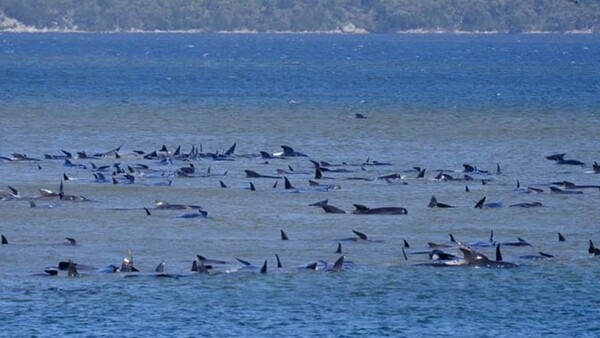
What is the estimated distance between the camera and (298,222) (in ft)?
94.2

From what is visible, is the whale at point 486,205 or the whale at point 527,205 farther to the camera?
the whale at point 527,205

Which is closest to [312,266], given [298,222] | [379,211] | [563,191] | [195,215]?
[298,222]

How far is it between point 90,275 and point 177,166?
15.6m

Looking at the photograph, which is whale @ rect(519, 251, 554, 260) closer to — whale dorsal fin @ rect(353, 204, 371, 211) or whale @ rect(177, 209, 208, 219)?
whale dorsal fin @ rect(353, 204, 371, 211)

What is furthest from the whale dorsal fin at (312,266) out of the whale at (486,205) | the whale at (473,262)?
the whale at (486,205)

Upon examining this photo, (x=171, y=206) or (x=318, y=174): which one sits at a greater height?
(x=318, y=174)

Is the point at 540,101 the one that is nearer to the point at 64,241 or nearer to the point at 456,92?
the point at 456,92

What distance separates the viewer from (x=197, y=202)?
3169 centimetres

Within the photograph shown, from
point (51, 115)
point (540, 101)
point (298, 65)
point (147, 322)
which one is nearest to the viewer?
point (147, 322)

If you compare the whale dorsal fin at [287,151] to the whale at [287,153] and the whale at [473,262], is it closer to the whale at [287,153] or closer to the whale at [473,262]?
the whale at [287,153]

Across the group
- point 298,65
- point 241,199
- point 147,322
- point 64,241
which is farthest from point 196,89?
point 147,322

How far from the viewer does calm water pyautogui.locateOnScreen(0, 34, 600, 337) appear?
20.4 meters

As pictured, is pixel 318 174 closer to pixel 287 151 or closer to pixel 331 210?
pixel 331 210

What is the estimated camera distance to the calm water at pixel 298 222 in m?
20.4
